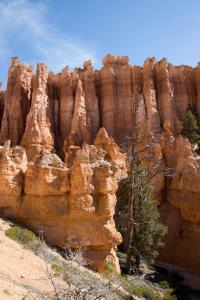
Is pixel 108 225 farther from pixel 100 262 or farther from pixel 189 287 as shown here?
pixel 189 287

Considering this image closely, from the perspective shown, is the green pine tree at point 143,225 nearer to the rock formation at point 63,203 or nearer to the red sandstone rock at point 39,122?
the rock formation at point 63,203

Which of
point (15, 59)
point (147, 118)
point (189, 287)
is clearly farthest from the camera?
point (15, 59)

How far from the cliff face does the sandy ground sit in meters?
2.50

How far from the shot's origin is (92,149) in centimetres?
2811

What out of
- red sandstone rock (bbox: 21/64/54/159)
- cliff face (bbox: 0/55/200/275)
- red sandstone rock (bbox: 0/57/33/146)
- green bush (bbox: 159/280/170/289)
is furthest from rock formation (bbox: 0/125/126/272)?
red sandstone rock (bbox: 0/57/33/146)

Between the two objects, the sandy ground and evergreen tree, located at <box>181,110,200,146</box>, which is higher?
evergreen tree, located at <box>181,110,200,146</box>

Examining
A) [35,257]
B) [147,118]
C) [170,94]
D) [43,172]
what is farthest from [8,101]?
[35,257]

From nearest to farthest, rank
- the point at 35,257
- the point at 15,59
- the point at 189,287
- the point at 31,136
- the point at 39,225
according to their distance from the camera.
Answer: the point at 35,257 → the point at 39,225 → the point at 189,287 → the point at 31,136 → the point at 15,59

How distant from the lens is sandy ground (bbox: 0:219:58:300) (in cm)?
912

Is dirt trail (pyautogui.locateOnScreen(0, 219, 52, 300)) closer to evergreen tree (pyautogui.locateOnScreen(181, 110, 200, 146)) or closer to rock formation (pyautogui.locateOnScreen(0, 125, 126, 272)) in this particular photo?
rock formation (pyautogui.locateOnScreen(0, 125, 126, 272))

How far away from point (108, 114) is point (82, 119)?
3.47 metres

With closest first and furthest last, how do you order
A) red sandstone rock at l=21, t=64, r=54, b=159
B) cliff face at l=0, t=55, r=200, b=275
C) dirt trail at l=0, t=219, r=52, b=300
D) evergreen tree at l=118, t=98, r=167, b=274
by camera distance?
dirt trail at l=0, t=219, r=52, b=300, cliff face at l=0, t=55, r=200, b=275, evergreen tree at l=118, t=98, r=167, b=274, red sandstone rock at l=21, t=64, r=54, b=159

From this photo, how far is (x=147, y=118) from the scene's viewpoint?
43000mm

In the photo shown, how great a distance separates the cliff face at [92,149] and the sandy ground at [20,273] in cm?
250
